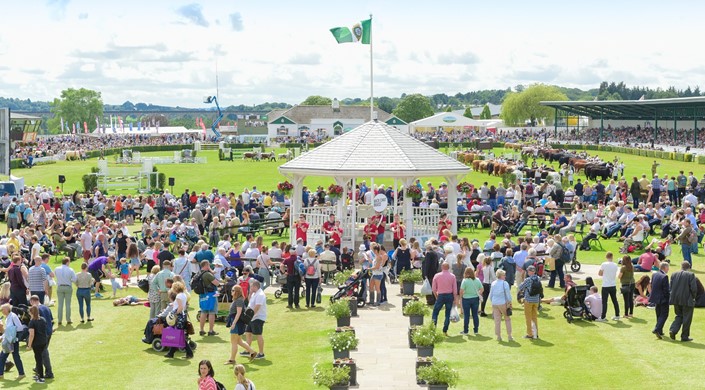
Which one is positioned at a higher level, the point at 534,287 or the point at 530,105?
the point at 530,105

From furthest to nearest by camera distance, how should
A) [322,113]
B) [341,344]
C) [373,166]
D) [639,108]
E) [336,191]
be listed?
[322,113] < [639,108] < [336,191] < [373,166] < [341,344]

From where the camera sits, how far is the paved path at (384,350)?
1387 cm

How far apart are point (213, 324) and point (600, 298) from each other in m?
7.44

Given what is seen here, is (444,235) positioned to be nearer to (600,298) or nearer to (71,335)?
(600,298)

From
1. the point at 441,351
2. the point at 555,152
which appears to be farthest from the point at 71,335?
the point at 555,152

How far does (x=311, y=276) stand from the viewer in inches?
778

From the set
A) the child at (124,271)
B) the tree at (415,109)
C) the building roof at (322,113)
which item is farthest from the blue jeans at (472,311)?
the tree at (415,109)

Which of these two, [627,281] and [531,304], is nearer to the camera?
[531,304]

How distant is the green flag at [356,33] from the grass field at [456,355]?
1222 centimetres

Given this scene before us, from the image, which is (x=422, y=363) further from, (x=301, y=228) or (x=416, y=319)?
(x=301, y=228)

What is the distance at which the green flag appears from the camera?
2984cm

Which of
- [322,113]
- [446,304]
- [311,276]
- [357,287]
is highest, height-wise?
[322,113]

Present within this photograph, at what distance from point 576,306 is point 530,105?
124 metres

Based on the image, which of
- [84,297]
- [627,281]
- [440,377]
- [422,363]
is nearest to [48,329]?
[84,297]
